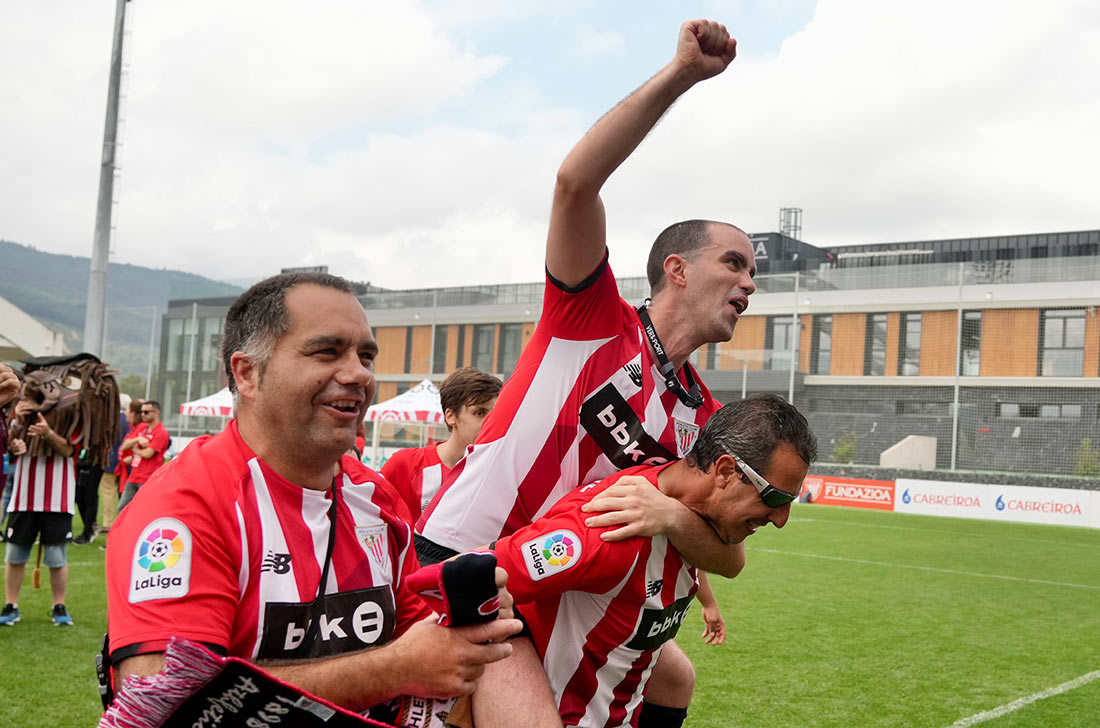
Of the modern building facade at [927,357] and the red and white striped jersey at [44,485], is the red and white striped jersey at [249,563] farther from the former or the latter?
the modern building facade at [927,357]

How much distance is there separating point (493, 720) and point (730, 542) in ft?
2.98

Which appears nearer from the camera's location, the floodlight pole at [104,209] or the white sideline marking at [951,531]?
the floodlight pole at [104,209]

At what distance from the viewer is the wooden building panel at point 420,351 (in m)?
42.3

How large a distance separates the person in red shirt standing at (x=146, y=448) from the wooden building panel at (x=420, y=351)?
27.3 m

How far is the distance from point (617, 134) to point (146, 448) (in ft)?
42.3

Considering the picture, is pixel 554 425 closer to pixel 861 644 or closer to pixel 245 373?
pixel 245 373

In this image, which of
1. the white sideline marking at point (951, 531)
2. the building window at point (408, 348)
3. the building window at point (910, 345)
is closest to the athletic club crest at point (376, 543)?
the white sideline marking at point (951, 531)

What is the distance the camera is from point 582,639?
119 inches

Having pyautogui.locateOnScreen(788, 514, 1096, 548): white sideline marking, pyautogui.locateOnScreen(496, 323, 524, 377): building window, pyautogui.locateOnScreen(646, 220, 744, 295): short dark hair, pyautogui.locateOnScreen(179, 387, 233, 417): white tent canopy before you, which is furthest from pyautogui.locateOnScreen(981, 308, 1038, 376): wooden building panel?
pyautogui.locateOnScreen(646, 220, 744, 295): short dark hair

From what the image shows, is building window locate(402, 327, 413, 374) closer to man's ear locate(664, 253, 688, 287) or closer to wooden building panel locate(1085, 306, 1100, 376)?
wooden building panel locate(1085, 306, 1100, 376)

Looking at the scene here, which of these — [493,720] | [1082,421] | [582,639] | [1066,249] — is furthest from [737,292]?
[1066,249]

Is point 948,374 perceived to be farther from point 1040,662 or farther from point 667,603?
point 667,603

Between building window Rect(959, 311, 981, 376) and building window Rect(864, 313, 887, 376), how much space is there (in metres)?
4.23

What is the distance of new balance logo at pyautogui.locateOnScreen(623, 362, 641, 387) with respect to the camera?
131 inches
